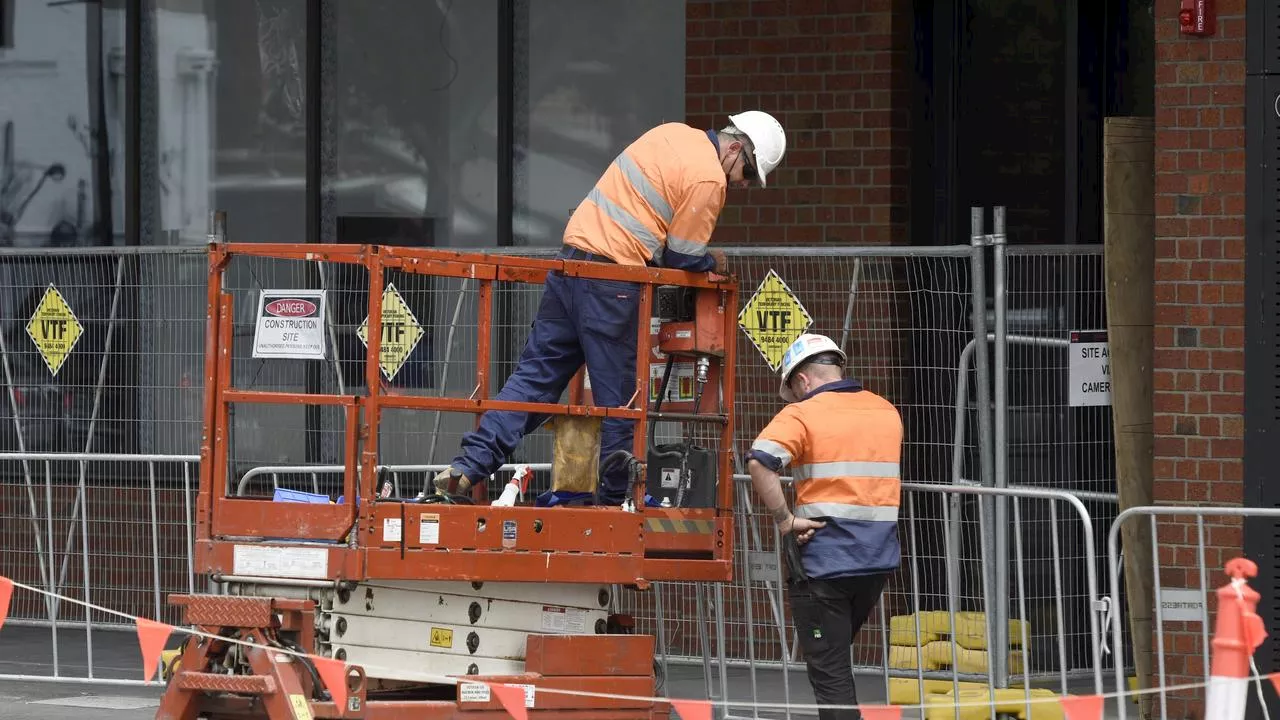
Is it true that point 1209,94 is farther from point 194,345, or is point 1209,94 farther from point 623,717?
point 194,345

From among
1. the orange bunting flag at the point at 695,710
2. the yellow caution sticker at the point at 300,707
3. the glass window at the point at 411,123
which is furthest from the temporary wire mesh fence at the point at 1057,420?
the glass window at the point at 411,123

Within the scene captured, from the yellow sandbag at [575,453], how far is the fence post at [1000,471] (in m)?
1.95

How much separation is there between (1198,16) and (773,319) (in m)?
2.58

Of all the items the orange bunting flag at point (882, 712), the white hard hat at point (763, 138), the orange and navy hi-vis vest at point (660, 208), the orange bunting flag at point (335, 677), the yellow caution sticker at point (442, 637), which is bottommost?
the orange bunting flag at point (882, 712)

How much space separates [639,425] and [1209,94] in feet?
9.58

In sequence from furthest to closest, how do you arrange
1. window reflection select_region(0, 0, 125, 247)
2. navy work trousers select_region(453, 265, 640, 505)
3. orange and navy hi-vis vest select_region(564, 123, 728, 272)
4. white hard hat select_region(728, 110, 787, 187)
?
window reflection select_region(0, 0, 125, 247) → white hard hat select_region(728, 110, 787, 187) → orange and navy hi-vis vest select_region(564, 123, 728, 272) → navy work trousers select_region(453, 265, 640, 505)

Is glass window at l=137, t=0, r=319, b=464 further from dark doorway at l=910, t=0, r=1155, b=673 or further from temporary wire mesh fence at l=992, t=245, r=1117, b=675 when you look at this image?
temporary wire mesh fence at l=992, t=245, r=1117, b=675

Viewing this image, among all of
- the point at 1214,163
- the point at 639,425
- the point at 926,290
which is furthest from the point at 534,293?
the point at 1214,163

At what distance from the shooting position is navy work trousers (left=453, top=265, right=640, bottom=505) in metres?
8.19

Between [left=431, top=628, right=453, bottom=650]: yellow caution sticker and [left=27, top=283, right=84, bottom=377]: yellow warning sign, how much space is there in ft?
17.1

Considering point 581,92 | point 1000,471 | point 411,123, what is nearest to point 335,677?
point 1000,471

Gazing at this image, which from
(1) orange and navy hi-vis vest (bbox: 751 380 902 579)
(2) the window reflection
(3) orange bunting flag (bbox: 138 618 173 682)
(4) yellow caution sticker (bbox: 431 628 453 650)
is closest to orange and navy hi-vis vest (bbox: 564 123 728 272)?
(1) orange and navy hi-vis vest (bbox: 751 380 902 579)

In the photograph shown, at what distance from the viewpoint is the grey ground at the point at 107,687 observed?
384 inches

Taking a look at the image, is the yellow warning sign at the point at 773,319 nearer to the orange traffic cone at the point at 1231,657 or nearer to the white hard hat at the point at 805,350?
the white hard hat at the point at 805,350
